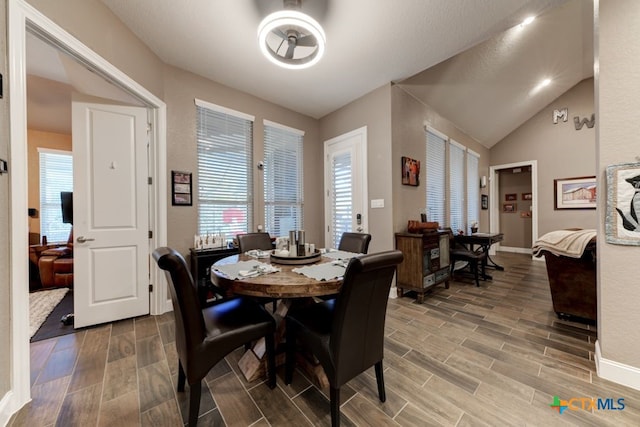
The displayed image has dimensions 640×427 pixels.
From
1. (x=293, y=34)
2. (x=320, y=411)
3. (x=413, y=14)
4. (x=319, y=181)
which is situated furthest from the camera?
(x=319, y=181)

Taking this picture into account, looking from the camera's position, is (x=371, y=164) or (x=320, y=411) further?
(x=371, y=164)

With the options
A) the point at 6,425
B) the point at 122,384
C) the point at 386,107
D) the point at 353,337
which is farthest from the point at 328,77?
the point at 6,425

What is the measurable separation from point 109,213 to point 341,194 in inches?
118

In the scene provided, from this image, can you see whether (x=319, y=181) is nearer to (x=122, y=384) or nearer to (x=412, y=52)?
(x=412, y=52)

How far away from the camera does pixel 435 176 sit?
425 centimetres

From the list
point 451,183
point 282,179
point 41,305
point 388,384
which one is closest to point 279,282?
point 388,384

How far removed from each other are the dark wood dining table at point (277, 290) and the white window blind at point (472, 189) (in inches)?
199

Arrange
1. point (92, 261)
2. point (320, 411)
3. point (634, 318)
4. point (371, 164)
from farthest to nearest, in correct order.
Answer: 1. point (371, 164)
2. point (92, 261)
3. point (634, 318)
4. point (320, 411)

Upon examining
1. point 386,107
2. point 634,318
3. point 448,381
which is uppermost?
point 386,107

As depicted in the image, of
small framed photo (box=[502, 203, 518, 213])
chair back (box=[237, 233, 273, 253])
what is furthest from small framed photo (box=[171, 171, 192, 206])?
small framed photo (box=[502, 203, 518, 213])

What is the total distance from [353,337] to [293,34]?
231 cm

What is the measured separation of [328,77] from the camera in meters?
3.07

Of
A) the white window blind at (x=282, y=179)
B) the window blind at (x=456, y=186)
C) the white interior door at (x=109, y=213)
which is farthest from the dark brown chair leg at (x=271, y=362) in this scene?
the window blind at (x=456, y=186)

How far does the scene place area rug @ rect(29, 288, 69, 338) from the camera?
2408 millimetres
